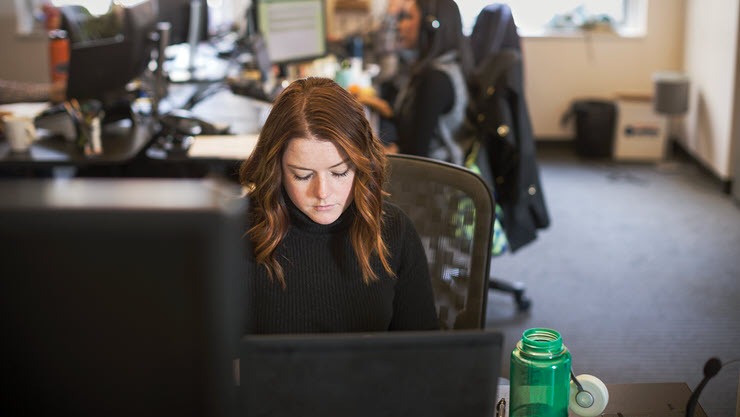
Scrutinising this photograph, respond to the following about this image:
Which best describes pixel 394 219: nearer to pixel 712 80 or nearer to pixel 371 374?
pixel 371 374

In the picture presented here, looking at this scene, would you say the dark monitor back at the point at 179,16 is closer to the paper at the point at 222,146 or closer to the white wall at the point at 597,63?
the paper at the point at 222,146

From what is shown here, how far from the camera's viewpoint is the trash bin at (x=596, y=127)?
602 centimetres

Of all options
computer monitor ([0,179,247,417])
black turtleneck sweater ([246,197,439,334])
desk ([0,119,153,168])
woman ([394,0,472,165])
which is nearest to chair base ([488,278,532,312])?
woman ([394,0,472,165])

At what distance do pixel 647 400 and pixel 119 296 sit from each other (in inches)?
35.3

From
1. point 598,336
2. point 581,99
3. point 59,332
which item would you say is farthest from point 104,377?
point 581,99

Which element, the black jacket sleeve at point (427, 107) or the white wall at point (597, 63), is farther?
the white wall at point (597, 63)

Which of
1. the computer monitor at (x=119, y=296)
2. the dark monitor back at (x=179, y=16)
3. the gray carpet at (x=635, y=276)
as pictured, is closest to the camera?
the computer monitor at (x=119, y=296)

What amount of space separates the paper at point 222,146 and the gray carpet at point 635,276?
3.58ft

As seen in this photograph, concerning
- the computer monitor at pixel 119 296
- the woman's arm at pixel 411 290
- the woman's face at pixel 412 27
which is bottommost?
the woman's arm at pixel 411 290

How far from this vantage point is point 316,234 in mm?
1463

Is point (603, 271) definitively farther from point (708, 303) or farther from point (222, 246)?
point (222, 246)

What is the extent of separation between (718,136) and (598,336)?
8.19 ft

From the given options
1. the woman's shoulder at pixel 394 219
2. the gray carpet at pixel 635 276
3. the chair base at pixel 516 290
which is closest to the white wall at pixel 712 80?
the gray carpet at pixel 635 276

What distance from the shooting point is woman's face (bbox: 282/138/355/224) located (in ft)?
4.45
